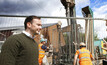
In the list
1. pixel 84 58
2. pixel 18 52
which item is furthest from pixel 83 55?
pixel 18 52

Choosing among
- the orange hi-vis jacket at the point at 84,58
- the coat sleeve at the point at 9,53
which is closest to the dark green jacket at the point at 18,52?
the coat sleeve at the point at 9,53

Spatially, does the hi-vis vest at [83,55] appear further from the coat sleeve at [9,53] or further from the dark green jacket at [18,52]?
the coat sleeve at [9,53]

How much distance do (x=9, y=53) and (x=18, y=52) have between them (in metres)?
0.10

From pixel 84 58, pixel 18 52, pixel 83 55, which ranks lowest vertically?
pixel 84 58

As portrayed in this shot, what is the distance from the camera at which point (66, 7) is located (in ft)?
24.6

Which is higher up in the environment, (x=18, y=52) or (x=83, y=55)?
(x=18, y=52)

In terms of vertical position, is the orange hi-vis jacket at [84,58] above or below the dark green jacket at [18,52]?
below

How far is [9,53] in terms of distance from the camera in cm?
110

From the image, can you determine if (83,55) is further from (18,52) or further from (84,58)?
(18,52)

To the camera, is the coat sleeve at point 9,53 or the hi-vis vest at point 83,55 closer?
the coat sleeve at point 9,53

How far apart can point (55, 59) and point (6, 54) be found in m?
5.70

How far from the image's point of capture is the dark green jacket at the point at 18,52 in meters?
1.10

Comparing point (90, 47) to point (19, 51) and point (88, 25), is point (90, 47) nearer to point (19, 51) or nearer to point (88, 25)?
point (88, 25)

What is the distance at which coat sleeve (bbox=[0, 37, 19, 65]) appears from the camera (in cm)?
109
